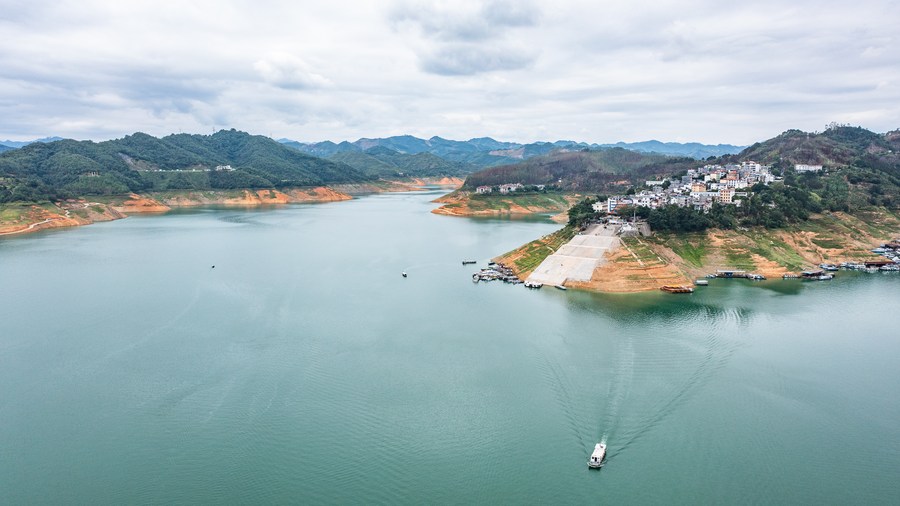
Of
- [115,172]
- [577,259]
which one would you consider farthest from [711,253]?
[115,172]

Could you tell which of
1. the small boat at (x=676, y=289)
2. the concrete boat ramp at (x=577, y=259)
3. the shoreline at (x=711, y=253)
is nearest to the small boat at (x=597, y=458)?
the shoreline at (x=711, y=253)

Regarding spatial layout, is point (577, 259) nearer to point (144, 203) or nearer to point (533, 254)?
point (533, 254)

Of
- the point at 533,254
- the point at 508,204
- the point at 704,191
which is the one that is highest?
the point at 704,191

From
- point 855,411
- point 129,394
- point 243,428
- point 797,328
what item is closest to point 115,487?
point 243,428

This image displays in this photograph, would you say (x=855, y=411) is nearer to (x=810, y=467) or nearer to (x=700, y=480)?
(x=810, y=467)

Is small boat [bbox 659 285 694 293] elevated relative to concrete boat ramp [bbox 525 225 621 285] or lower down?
lower down

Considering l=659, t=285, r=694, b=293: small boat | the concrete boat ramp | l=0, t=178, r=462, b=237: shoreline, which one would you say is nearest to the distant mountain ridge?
the concrete boat ramp

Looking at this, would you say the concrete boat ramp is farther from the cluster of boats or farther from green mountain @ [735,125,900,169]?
→ green mountain @ [735,125,900,169]
